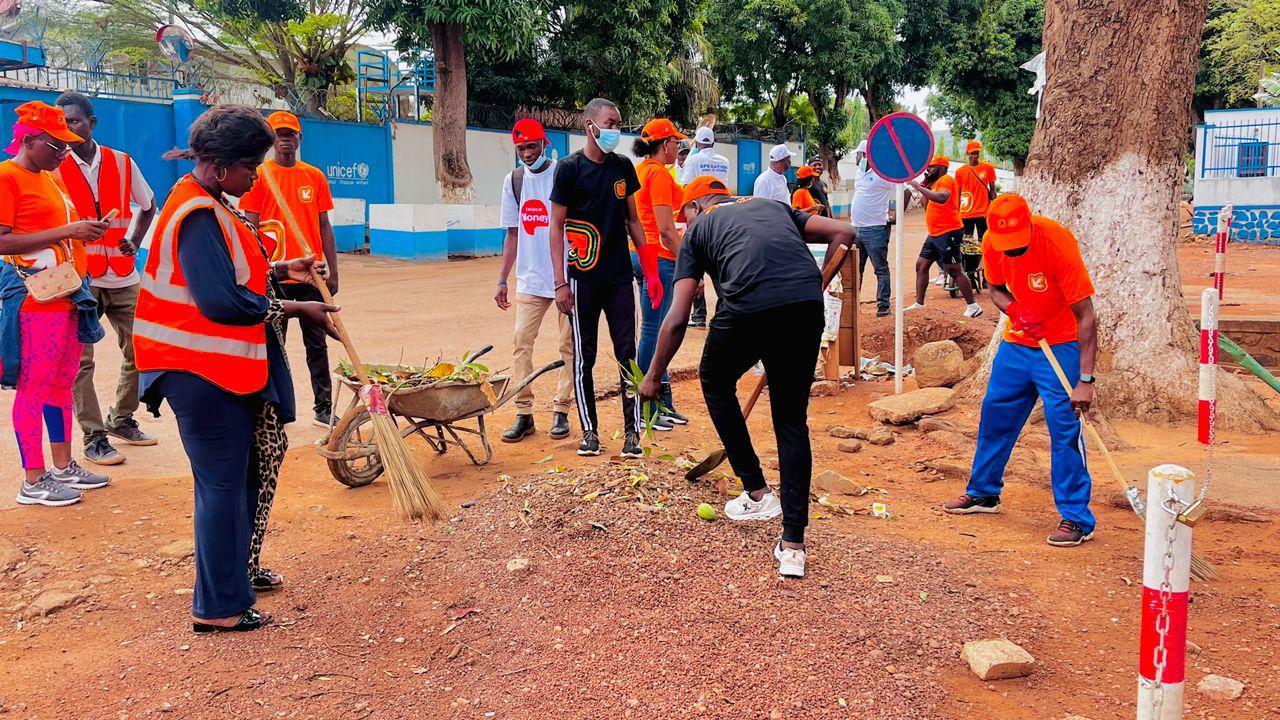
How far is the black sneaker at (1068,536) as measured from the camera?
15.9 ft

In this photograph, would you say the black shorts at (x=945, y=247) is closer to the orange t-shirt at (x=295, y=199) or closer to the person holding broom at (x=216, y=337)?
the orange t-shirt at (x=295, y=199)

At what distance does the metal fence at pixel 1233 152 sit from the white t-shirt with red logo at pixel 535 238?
20.9m

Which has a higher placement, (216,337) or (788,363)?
(216,337)

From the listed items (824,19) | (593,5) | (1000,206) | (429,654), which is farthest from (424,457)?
(824,19)

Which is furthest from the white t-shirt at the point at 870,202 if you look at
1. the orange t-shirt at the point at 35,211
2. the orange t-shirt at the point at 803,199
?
the orange t-shirt at the point at 35,211

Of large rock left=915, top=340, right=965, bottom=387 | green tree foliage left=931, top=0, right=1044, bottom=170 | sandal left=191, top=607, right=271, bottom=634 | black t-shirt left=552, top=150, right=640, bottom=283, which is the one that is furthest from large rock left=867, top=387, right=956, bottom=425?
green tree foliage left=931, top=0, right=1044, bottom=170

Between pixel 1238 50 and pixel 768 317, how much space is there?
3292cm

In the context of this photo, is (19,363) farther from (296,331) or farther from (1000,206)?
(296,331)

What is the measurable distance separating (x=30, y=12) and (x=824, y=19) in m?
22.3

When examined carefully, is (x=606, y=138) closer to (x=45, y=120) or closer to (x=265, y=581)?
(x=45, y=120)

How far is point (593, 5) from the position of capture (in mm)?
24438

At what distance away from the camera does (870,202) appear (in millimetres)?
11672

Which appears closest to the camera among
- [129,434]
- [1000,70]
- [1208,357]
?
[1208,357]

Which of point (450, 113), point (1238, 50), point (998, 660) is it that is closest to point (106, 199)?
point (998, 660)
